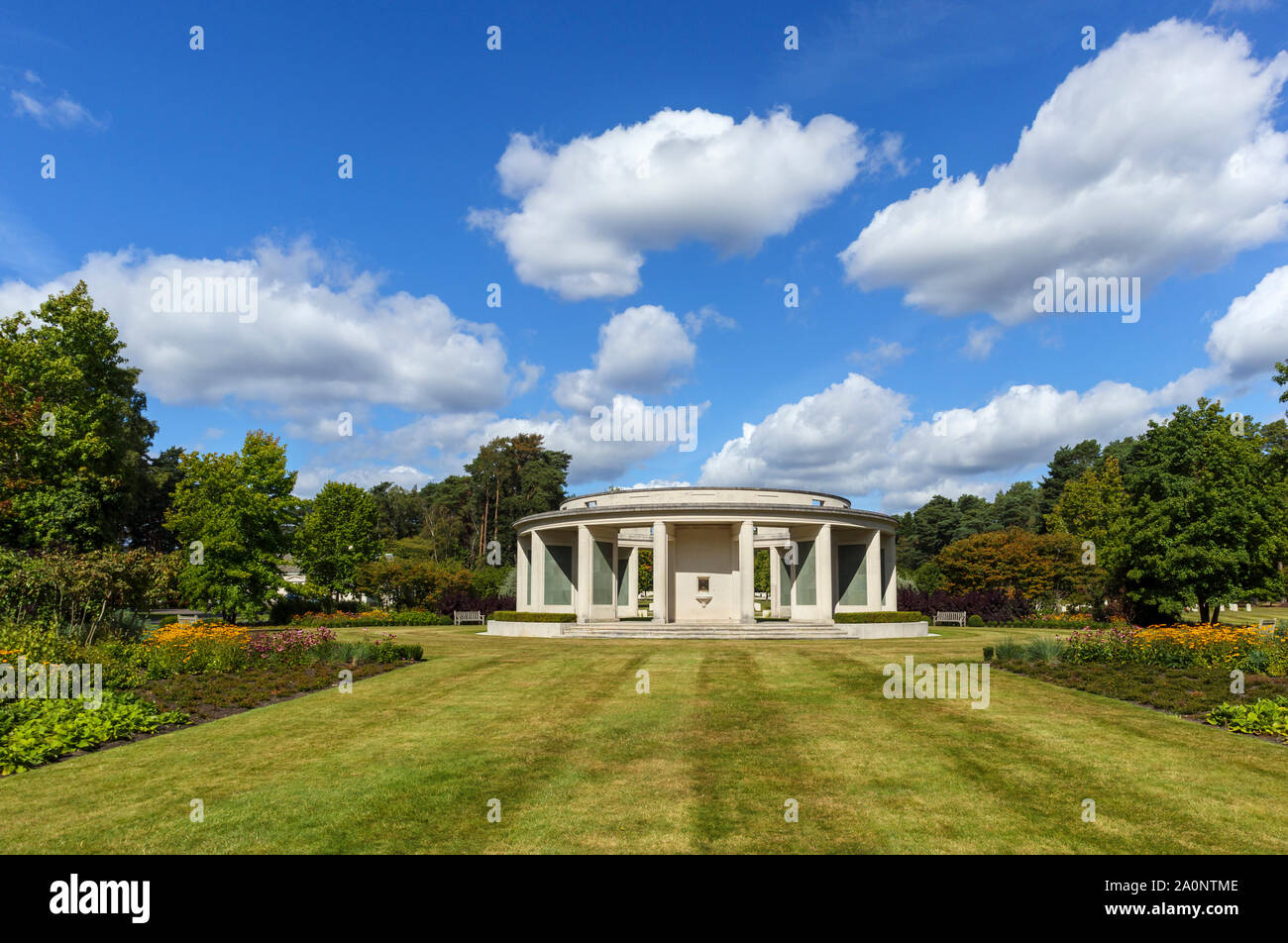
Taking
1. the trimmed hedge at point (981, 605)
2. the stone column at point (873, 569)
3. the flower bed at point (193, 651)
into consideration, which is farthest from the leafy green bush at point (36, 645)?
the trimmed hedge at point (981, 605)

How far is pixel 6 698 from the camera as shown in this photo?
41.7 ft

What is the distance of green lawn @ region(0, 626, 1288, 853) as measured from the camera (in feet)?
25.1

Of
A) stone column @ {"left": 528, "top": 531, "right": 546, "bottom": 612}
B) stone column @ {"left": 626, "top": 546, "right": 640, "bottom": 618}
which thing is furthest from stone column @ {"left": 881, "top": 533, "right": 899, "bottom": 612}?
stone column @ {"left": 528, "top": 531, "right": 546, "bottom": 612}

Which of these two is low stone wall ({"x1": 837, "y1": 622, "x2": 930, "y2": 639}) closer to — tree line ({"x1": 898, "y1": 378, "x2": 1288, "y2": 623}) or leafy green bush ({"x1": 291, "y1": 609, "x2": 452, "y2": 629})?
tree line ({"x1": 898, "y1": 378, "x2": 1288, "y2": 623})

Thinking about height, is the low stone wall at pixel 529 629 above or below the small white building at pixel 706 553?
below

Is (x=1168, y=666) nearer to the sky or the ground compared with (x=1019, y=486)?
nearer to the ground

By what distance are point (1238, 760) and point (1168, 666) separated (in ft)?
28.0

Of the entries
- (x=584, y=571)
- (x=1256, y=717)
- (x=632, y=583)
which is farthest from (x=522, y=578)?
(x=1256, y=717)

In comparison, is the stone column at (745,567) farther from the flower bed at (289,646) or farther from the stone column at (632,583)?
the flower bed at (289,646)

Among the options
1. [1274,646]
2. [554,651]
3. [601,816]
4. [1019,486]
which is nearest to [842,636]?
[554,651]

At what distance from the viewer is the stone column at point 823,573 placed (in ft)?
118

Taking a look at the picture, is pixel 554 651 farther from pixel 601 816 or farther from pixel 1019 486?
pixel 1019 486

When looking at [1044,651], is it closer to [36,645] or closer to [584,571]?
[584,571]

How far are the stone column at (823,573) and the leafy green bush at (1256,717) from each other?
2271cm
